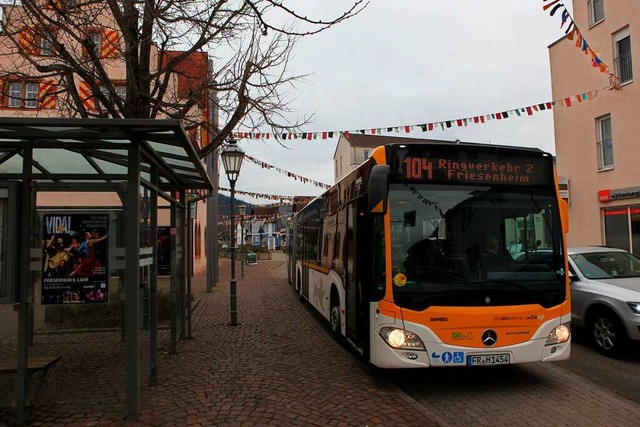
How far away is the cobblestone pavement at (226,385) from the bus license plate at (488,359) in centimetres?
76

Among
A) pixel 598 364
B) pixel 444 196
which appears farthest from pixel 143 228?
pixel 598 364

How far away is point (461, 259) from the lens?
5.15 m

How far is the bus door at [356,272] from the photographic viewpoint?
18.2 ft

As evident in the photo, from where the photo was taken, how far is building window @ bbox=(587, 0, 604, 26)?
56.7 feet

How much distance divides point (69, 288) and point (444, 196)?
4.02 metres

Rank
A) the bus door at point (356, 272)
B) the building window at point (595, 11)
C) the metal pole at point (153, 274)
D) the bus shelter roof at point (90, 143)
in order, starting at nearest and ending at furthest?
the bus shelter roof at point (90, 143) < the metal pole at point (153, 274) < the bus door at point (356, 272) < the building window at point (595, 11)

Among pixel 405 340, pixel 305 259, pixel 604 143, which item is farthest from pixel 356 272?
pixel 604 143

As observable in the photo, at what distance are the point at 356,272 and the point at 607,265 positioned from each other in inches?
191

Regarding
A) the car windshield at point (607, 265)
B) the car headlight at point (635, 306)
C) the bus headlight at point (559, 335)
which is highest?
the car windshield at point (607, 265)

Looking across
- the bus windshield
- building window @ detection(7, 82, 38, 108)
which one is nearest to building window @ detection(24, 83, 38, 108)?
building window @ detection(7, 82, 38, 108)

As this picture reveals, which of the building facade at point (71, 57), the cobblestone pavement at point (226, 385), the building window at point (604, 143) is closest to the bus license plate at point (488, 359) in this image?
the cobblestone pavement at point (226, 385)

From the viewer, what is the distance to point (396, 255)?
5.12m

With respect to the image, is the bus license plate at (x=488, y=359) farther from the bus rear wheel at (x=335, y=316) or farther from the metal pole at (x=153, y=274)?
the metal pole at (x=153, y=274)

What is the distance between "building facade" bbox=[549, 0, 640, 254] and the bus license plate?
13.1 meters
